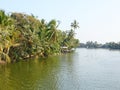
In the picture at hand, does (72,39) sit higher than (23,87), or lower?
higher

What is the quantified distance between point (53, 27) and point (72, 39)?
116 feet

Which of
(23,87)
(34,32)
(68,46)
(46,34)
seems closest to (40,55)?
(46,34)

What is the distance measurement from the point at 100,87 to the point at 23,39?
103 ft

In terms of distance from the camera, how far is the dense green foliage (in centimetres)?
4404

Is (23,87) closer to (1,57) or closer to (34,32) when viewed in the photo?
(1,57)

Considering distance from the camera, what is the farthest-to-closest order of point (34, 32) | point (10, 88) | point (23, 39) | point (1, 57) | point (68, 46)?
1. point (68, 46)
2. point (34, 32)
3. point (23, 39)
4. point (1, 57)
5. point (10, 88)

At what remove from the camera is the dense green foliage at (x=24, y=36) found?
44044 millimetres

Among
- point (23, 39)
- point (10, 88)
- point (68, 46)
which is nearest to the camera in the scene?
point (10, 88)

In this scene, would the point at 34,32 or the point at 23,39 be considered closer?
the point at 23,39

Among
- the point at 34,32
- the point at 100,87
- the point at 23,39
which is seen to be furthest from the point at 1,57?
the point at 100,87

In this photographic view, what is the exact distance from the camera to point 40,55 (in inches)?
2731

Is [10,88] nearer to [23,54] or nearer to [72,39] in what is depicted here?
[23,54]

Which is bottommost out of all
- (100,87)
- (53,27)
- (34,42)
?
(100,87)

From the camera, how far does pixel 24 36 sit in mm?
56094
